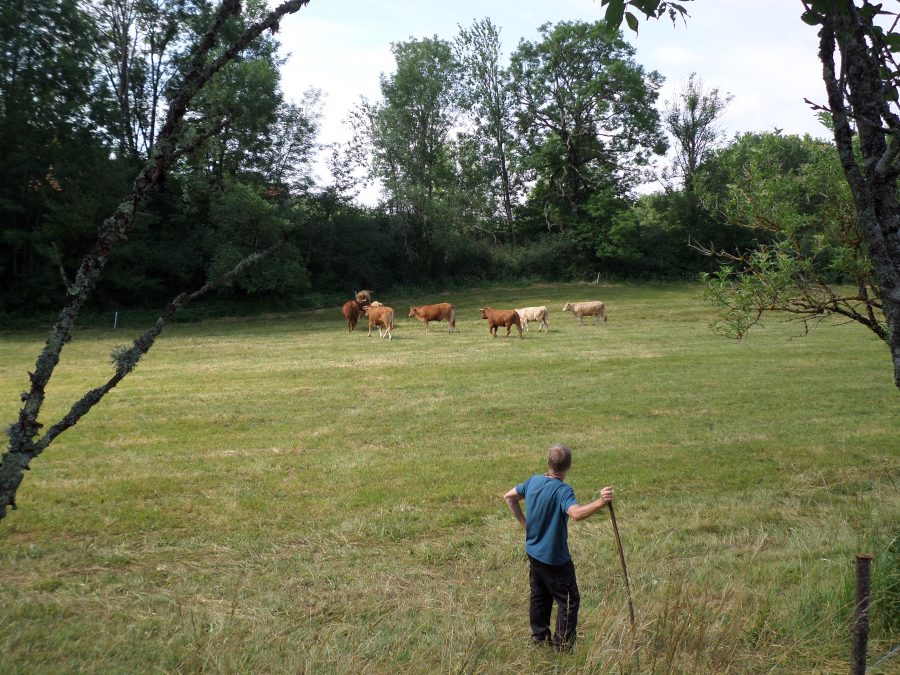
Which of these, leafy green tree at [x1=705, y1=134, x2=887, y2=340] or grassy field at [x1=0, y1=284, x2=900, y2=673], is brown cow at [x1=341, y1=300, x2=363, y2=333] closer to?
grassy field at [x1=0, y1=284, x2=900, y2=673]

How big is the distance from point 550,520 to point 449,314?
23776mm

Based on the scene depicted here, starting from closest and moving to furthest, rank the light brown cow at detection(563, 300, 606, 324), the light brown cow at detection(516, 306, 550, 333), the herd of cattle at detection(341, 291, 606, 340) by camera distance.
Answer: the herd of cattle at detection(341, 291, 606, 340)
the light brown cow at detection(516, 306, 550, 333)
the light brown cow at detection(563, 300, 606, 324)

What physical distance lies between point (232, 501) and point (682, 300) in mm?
33734

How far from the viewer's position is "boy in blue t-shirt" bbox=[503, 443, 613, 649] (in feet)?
15.7

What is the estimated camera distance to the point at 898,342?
4160mm

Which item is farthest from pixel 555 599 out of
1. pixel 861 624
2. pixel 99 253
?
pixel 99 253

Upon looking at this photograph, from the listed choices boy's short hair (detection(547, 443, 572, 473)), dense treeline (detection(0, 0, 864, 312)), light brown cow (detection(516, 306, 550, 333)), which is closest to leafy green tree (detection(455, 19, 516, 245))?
dense treeline (detection(0, 0, 864, 312))

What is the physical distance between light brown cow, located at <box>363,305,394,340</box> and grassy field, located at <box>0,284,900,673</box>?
663 cm

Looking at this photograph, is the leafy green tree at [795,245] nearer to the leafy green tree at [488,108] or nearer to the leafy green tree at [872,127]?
the leafy green tree at [872,127]

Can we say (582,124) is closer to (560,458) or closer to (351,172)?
(351,172)

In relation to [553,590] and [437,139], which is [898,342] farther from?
[437,139]

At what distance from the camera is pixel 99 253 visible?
7.29ft

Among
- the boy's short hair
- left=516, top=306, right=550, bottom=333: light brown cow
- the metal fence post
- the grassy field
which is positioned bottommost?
the grassy field

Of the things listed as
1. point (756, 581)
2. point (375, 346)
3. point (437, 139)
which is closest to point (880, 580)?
point (756, 581)
